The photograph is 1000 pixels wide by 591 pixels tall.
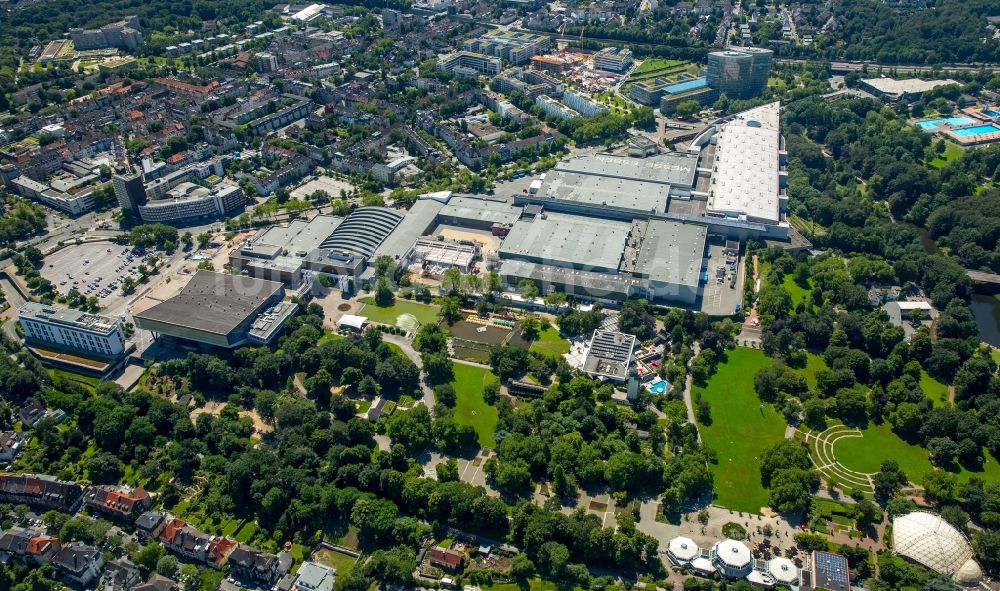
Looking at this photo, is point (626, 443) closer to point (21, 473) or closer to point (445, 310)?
point (445, 310)

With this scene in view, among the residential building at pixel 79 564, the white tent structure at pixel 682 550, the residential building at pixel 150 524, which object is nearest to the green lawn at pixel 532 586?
the white tent structure at pixel 682 550

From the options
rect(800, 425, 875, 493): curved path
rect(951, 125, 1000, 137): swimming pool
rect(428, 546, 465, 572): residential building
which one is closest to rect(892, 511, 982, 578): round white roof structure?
rect(800, 425, 875, 493): curved path

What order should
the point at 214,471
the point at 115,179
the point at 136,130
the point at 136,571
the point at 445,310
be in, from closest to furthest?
1. the point at 136,571
2. the point at 214,471
3. the point at 445,310
4. the point at 115,179
5. the point at 136,130

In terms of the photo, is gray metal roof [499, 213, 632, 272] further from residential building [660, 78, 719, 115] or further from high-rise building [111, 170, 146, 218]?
high-rise building [111, 170, 146, 218]

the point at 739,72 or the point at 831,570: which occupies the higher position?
the point at 739,72

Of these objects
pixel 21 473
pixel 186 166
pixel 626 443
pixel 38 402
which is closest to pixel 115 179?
pixel 186 166

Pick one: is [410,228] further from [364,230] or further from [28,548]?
[28,548]

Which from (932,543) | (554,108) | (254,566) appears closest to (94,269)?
(254,566)
